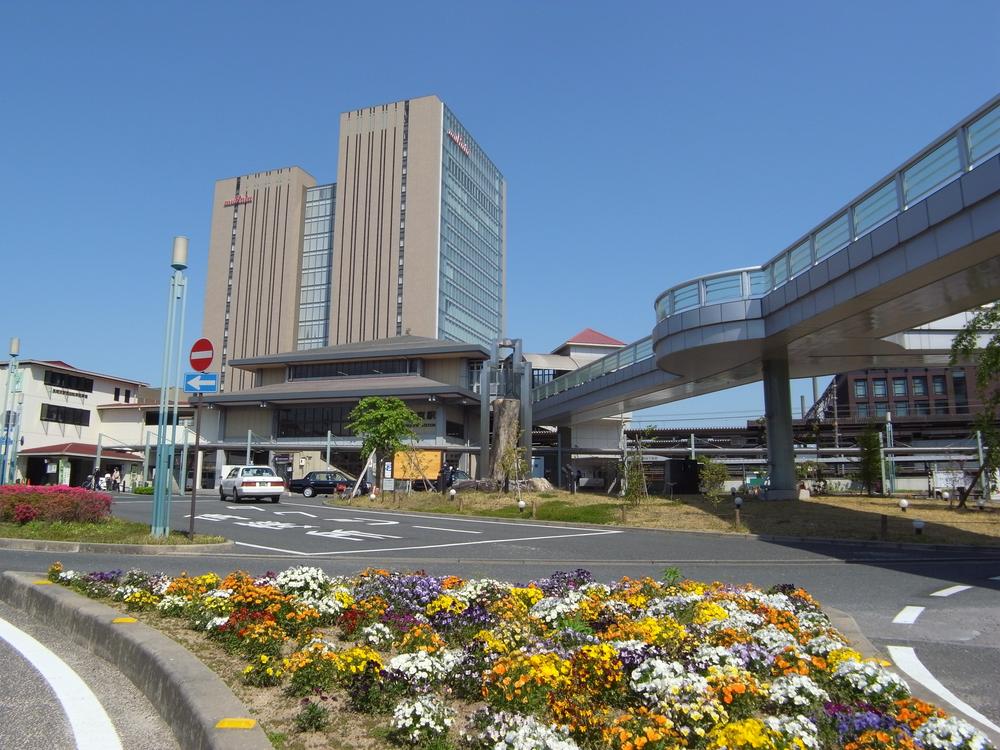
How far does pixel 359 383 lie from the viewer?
59.8 metres

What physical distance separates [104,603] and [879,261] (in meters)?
16.0

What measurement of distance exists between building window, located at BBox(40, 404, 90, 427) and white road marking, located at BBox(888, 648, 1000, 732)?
67.1 meters

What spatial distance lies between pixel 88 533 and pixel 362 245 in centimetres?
9043

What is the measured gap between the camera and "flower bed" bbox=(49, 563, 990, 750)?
3541 millimetres

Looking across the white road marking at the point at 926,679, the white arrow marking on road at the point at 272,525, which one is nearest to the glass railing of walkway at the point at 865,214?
the white road marking at the point at 926,679

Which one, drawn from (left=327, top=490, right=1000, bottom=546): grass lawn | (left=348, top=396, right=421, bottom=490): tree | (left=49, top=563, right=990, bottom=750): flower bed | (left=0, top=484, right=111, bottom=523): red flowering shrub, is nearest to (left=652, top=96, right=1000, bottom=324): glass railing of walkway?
(left=327, top=490, right=1000, bottom=546): grass lawn

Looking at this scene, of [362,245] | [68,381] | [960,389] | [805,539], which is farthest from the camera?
[362,245]

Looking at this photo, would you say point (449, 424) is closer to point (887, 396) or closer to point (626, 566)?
point (626, 566)

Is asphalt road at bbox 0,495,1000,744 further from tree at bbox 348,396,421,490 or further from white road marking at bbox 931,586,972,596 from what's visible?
tree at bbox 348,396,421,490

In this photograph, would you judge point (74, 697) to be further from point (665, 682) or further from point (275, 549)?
point (275, 549)

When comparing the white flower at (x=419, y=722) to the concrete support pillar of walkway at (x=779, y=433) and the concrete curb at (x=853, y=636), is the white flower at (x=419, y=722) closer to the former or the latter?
the concrete curb at (x=853, y=636)

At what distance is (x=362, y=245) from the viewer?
3996 inches

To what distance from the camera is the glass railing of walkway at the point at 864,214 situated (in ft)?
43.5

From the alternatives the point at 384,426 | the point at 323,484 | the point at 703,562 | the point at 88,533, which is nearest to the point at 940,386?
the point at 323,484
